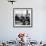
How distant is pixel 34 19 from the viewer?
216 inches

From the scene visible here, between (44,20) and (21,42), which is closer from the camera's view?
(21,42)

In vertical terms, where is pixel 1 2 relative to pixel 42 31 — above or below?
above

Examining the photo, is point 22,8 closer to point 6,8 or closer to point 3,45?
point 6,8

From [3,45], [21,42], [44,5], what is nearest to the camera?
[21,42]

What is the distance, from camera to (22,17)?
18.1 ft

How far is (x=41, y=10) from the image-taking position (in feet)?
17.9

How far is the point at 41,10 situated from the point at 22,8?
78cm

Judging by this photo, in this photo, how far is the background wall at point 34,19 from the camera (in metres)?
5.47

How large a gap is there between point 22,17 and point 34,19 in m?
0.50

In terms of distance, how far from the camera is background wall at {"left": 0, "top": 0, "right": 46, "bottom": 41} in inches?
215

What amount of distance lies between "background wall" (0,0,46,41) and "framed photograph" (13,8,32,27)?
124 mm

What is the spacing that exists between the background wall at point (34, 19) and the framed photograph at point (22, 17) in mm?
124

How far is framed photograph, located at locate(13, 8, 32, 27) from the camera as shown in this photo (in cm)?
550

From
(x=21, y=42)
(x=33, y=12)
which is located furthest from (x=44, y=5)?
(x=21, y=42)
